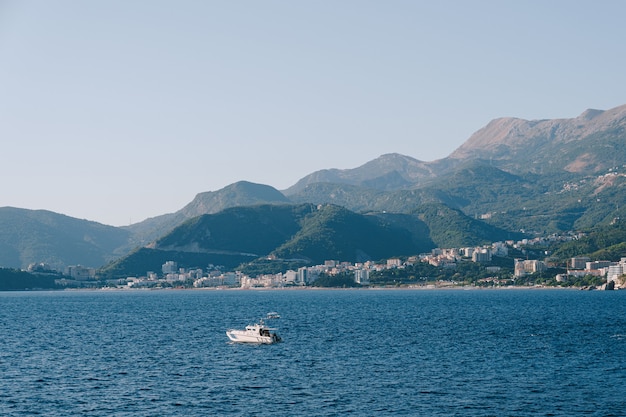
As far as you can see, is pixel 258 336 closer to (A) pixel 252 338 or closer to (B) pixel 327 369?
(A) pixel 252 338

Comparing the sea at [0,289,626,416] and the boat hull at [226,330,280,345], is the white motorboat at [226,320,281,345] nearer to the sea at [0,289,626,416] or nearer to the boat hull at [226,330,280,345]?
the boat hull at [226,330,280,345]

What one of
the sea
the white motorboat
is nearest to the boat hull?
the white motorboat

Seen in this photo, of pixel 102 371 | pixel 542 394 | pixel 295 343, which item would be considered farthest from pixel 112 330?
pixel 542 394

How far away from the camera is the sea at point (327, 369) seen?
60281 mm

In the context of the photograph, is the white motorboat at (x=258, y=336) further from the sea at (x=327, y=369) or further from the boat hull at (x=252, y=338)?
the sea at (x=327, y=369)

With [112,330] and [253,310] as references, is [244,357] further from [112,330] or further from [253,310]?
[253,310]

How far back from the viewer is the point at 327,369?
76.4 metres

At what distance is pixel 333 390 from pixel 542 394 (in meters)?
14.8

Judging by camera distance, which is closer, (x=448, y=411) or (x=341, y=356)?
Result: (x=448, y=411)

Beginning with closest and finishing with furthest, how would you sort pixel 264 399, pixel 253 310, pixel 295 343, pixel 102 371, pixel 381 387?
pixel 264 399, pixel 381 387, pixel 102 371, pixel 295 343, pixel 253 310

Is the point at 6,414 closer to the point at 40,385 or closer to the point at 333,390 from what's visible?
the point at 40,385

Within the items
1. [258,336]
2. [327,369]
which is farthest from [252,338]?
[327,369]

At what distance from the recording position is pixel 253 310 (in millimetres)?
178875

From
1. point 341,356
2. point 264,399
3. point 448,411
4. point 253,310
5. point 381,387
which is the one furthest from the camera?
point 253,310
